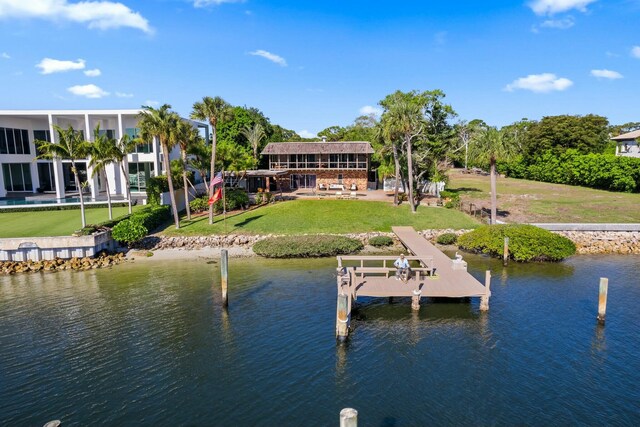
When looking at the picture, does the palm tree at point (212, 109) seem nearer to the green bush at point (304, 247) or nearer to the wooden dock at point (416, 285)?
the green bush at point (304, 247)

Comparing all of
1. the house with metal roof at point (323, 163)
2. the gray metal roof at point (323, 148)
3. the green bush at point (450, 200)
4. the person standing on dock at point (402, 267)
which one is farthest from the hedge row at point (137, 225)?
the green bush at point (450, 200)

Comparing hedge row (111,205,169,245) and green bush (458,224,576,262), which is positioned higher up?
hedge row (111,205,169,245)

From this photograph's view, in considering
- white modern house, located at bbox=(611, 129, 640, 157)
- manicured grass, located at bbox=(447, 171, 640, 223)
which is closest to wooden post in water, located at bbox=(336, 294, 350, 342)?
manicured grass, located at bbox=(447, 171, 640, 223)

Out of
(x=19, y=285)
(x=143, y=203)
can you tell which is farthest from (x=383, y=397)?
(x=143, y=203)

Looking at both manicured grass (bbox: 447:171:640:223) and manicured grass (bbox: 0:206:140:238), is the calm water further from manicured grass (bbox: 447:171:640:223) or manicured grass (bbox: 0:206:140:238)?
manicured grass (bbox: 447:171:640:223)

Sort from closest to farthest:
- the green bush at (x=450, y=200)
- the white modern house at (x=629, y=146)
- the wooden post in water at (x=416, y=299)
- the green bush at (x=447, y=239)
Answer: the wooden post in water at (x=416, y=299) → the green bush at (x=447, y=239) → the green bush at (x=450, y=200) → the white modern house at (x=629, y=146)

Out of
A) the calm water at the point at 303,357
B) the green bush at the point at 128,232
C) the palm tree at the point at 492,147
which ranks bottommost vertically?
the calm water at the point at 303,357

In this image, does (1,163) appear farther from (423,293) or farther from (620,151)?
(620,151)

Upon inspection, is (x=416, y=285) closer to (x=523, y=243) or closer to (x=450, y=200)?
(x=523, y=243)

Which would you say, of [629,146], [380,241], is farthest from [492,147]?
[629,146]
